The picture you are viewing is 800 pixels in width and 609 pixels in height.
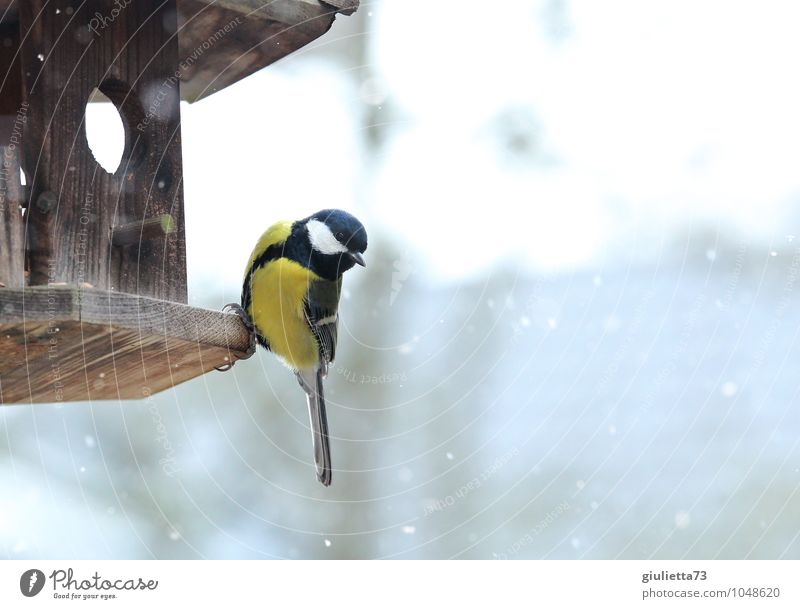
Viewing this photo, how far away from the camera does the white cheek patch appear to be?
Answer: 227cm

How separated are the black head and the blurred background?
72.5 inches

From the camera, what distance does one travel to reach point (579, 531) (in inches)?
171

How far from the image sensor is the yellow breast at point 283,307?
2168mm

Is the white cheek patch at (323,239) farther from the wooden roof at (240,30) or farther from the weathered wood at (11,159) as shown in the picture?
the weathered wood at (11,159)

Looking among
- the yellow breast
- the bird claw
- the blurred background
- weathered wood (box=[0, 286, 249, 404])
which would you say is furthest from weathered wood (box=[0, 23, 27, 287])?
the blurred background

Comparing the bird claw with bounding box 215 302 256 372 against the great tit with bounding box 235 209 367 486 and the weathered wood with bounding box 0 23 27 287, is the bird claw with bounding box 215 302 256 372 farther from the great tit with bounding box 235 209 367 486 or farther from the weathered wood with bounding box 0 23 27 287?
the weathered wood with bounding box 0 23 27 287

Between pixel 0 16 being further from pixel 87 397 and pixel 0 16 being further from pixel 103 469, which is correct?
pixel 103 469

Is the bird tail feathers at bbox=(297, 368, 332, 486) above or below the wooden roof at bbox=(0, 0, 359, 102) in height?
below

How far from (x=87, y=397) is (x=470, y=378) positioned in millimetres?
2898

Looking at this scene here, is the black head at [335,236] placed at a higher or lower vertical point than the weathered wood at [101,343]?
higher

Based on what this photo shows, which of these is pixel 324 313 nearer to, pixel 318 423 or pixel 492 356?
pixel 318 423

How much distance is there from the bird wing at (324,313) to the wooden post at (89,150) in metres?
0.47

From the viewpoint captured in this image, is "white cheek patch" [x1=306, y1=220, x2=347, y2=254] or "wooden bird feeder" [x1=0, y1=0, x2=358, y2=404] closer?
"wooden bird feeder" [x1=0, y1=0, x2=358, y2=404]

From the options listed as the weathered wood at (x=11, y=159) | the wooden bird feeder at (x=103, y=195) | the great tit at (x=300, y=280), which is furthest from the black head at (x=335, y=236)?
the weathered wood at (x=11, y=159)
